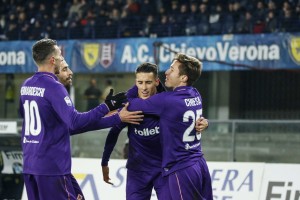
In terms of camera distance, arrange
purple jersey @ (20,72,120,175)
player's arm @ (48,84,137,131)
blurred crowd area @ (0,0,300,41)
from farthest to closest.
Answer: blurred crowd area @ (0,0,300,41), purple jersey @ (20,72,120,175), player's arm @ (48,84,137,131)

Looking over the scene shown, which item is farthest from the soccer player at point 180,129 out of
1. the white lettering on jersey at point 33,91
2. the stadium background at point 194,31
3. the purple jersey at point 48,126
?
the stadium background at point 194,31

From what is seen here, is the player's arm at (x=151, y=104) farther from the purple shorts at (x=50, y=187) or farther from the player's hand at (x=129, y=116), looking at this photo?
the purple shorts at (x=50, y=187)

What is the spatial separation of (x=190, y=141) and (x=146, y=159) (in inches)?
33.7

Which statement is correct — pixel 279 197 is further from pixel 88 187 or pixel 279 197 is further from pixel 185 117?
pixel 185 117

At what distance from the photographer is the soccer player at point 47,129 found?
6.98 metres

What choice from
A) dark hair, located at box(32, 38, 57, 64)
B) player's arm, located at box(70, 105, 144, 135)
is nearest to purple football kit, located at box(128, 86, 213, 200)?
player's arm, located at box(70, 105, 144, 135)

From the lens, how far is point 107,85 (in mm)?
25125

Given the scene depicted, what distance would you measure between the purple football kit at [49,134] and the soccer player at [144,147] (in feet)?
3.12

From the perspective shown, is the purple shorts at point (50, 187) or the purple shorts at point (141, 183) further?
the purple shorts at point (141, 183)

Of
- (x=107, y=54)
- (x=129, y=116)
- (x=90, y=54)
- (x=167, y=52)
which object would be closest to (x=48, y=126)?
(x=129, y=116)

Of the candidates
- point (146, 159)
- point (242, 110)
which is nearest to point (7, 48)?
point (242, 110)

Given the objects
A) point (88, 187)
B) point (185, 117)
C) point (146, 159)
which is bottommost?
point (88, 187)

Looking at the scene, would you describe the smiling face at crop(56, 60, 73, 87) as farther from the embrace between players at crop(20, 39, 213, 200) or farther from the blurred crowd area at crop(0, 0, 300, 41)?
the blurred crowd area at crop(0, 0, 300, 41)

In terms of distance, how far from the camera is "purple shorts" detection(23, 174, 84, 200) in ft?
22.9
